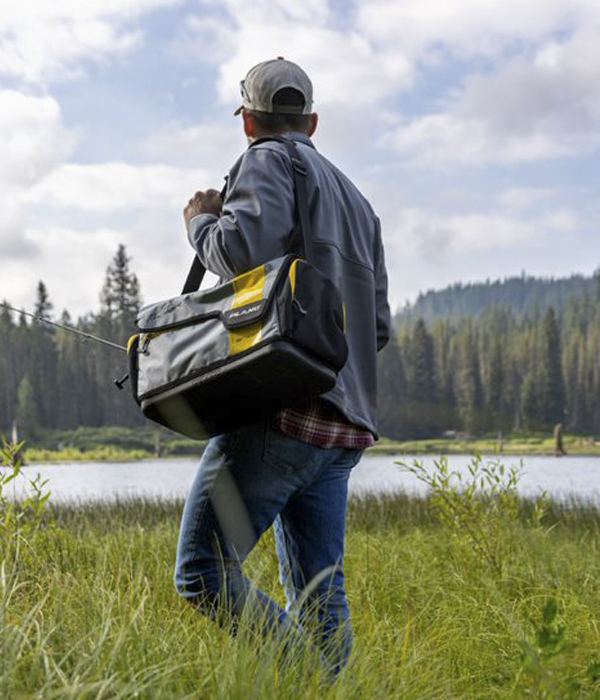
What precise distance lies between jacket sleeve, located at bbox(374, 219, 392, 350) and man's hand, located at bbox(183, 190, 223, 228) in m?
0.59

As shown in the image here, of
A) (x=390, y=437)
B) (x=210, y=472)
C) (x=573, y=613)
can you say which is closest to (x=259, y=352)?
(x=210, y=472)

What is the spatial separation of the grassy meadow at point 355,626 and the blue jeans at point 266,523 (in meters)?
0.10

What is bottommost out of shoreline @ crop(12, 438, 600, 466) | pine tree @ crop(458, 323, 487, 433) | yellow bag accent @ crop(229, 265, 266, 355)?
shoreline @ crop(12, 438, 600, 466)

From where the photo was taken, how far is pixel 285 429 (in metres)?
2.45

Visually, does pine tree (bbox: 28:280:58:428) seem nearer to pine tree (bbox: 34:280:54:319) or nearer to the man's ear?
pine tree (bbox: 34:280:54:319)

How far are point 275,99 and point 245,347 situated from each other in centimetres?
85

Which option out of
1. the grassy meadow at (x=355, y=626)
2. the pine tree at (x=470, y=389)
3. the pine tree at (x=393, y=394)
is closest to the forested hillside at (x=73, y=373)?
the pine tree at (x=393, y=394)

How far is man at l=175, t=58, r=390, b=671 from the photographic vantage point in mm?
2451

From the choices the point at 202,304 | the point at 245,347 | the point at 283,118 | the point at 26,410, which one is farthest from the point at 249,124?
the point at 26,410

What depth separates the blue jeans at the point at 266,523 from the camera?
245cm

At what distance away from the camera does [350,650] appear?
8.66ft

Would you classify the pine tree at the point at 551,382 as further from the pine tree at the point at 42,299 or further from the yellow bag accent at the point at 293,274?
the yellow bag accent at the point at 293,274

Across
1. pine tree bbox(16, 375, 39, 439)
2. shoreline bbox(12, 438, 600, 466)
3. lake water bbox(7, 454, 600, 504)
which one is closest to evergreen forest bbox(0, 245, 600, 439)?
pine tree bbox(16, 375, 39, 439)

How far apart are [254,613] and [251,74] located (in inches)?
62.2
